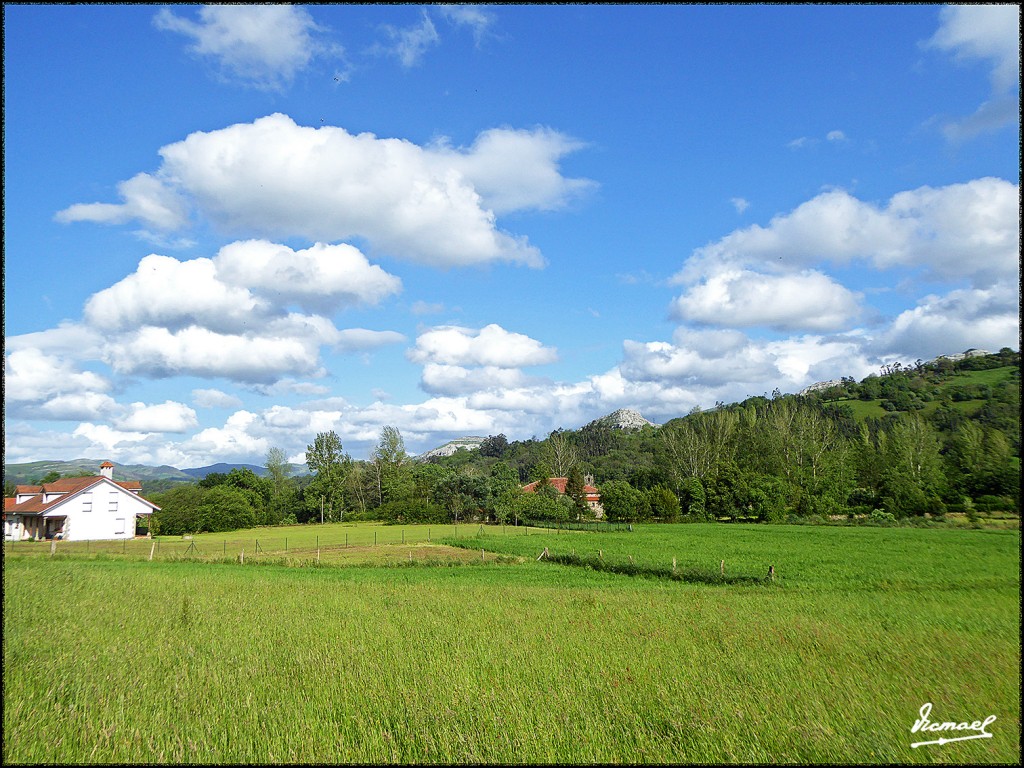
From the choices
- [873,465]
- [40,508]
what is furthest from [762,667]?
[40,508]

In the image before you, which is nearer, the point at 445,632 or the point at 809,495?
the point at 445,632

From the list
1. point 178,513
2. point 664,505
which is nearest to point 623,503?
point 664,505

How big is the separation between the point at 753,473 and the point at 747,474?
94 cm

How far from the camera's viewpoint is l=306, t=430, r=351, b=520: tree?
360 ft

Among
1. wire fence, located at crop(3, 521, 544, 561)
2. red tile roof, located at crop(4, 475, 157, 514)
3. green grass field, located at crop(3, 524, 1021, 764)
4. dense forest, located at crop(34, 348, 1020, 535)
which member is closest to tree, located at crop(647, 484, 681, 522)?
dense forest, located at crop(34, 348, 1020, 535)

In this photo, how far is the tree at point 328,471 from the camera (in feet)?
360

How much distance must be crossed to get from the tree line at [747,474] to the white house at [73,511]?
12.6 m

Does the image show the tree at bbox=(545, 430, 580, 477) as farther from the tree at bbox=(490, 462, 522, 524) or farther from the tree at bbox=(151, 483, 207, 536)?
the tree at bbox=(151, 483, 207, 536)

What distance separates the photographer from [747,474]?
77875 millimetres

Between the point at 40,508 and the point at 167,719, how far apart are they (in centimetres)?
7466

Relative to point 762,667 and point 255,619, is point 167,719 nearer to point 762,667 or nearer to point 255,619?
point 255,619

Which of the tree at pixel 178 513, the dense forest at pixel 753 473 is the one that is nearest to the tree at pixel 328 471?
the dense forest at pixel 753 473

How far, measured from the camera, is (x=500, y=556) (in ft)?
147
